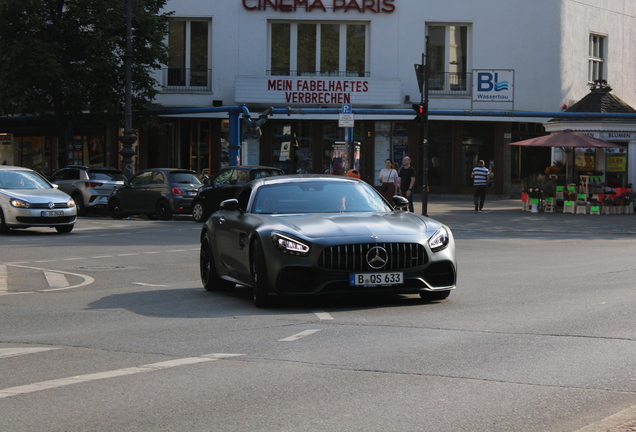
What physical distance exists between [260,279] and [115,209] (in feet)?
65.1

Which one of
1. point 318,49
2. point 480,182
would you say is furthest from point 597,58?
point 480,182

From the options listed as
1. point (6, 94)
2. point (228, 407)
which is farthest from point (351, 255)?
point (6, 94)

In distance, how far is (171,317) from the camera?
8938mm

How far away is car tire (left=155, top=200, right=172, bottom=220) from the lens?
1050 inches

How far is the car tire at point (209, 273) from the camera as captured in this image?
10992 millimetres

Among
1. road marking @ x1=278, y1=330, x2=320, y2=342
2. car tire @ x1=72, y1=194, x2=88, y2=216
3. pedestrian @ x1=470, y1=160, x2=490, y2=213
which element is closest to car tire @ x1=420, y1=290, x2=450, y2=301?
road marking @ x1=278, y1=330, x2=320, y2=342

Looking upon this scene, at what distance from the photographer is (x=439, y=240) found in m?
9.41

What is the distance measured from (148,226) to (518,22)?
2196 centimetres

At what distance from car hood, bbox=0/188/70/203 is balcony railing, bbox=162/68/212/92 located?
18390 mm

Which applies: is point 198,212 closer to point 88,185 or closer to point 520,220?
point 88,185

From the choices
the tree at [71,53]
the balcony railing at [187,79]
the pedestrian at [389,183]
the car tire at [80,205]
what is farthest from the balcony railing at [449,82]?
the car tire at [80,205]

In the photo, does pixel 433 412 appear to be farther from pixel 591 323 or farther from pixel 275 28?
pixel 275 28

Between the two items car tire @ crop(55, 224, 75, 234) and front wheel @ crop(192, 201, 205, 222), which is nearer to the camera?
car tire @ crop(55, 224, 75, 234)

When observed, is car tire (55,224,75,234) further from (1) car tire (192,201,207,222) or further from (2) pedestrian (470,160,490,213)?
(2) pedestrian (470,160,490,213)
